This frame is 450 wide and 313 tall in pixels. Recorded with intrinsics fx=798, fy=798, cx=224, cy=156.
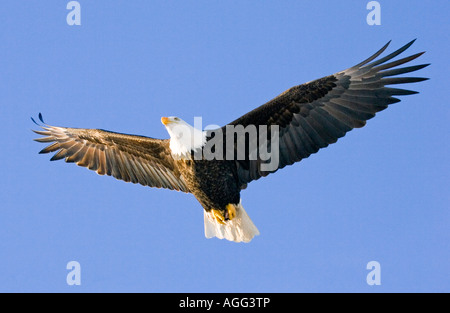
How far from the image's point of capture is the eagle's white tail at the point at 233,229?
11.0 m

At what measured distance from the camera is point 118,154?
11430mm

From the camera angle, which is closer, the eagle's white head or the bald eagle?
the bald eagle

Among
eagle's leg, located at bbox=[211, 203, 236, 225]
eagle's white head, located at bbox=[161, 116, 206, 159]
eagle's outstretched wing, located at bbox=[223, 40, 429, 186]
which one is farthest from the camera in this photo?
eagle's leg, located at bbox=[211, 203, 236, 225]

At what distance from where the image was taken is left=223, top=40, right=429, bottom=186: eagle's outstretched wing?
393 inches

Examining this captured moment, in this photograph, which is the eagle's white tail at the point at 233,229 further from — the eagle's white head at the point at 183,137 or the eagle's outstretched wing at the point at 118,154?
the eagle's white head at the point at 183,137

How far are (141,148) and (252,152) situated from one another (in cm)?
170

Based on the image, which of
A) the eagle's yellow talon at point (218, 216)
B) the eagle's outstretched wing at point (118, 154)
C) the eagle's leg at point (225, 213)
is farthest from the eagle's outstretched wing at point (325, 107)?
the eagle's outstretched wing at point (118, 154)

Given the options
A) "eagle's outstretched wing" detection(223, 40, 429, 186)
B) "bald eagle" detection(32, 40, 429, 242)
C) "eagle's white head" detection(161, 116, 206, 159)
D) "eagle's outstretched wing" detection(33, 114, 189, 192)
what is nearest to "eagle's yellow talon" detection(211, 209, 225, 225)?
"bald eagle" detection(32, 40, 429, 242)

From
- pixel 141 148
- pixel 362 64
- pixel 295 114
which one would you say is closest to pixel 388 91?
pixel 362 64

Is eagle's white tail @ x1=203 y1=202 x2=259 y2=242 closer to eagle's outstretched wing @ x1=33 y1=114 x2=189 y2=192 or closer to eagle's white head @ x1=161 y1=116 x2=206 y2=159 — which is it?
eagle's outstretched wing @ x1=33 y1=114 x2=189 y2=192

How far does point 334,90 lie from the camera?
1021 centimetres

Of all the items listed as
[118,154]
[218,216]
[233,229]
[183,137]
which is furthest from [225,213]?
[118,154]

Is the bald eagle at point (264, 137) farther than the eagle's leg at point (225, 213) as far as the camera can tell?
No

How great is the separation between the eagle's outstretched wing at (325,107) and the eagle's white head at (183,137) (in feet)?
1.99
